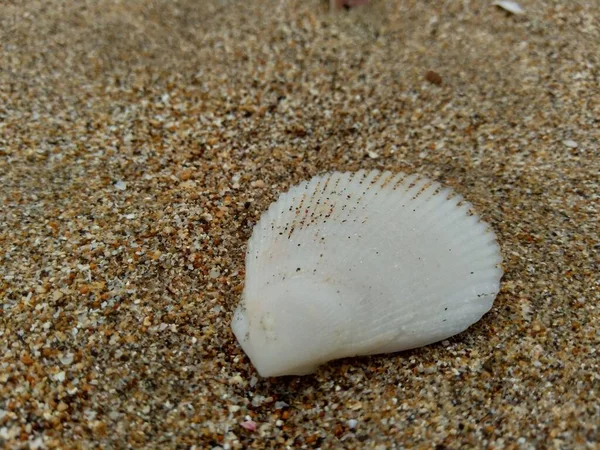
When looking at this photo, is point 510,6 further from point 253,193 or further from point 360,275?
point 360,275

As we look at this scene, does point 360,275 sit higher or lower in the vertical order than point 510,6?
lower

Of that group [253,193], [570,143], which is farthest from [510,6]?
[253,193]

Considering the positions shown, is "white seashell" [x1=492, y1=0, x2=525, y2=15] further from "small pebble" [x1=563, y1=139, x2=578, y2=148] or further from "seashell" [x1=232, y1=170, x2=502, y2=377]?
"seashell" [x1=232, y1=170, x2=502, y2=377]

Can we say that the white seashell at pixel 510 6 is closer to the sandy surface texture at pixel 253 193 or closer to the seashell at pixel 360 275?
the sandy surface texture at pixel 253 193

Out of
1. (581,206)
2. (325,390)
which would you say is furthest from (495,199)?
(325,390)

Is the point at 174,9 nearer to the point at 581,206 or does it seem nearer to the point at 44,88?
the point at 44,88

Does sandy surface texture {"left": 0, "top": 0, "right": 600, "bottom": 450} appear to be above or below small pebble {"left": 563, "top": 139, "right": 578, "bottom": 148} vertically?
below

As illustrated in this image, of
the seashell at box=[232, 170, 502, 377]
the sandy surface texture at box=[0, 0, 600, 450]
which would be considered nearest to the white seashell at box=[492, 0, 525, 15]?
the sandy surface texture at box=[0, 0, 600, 450]
